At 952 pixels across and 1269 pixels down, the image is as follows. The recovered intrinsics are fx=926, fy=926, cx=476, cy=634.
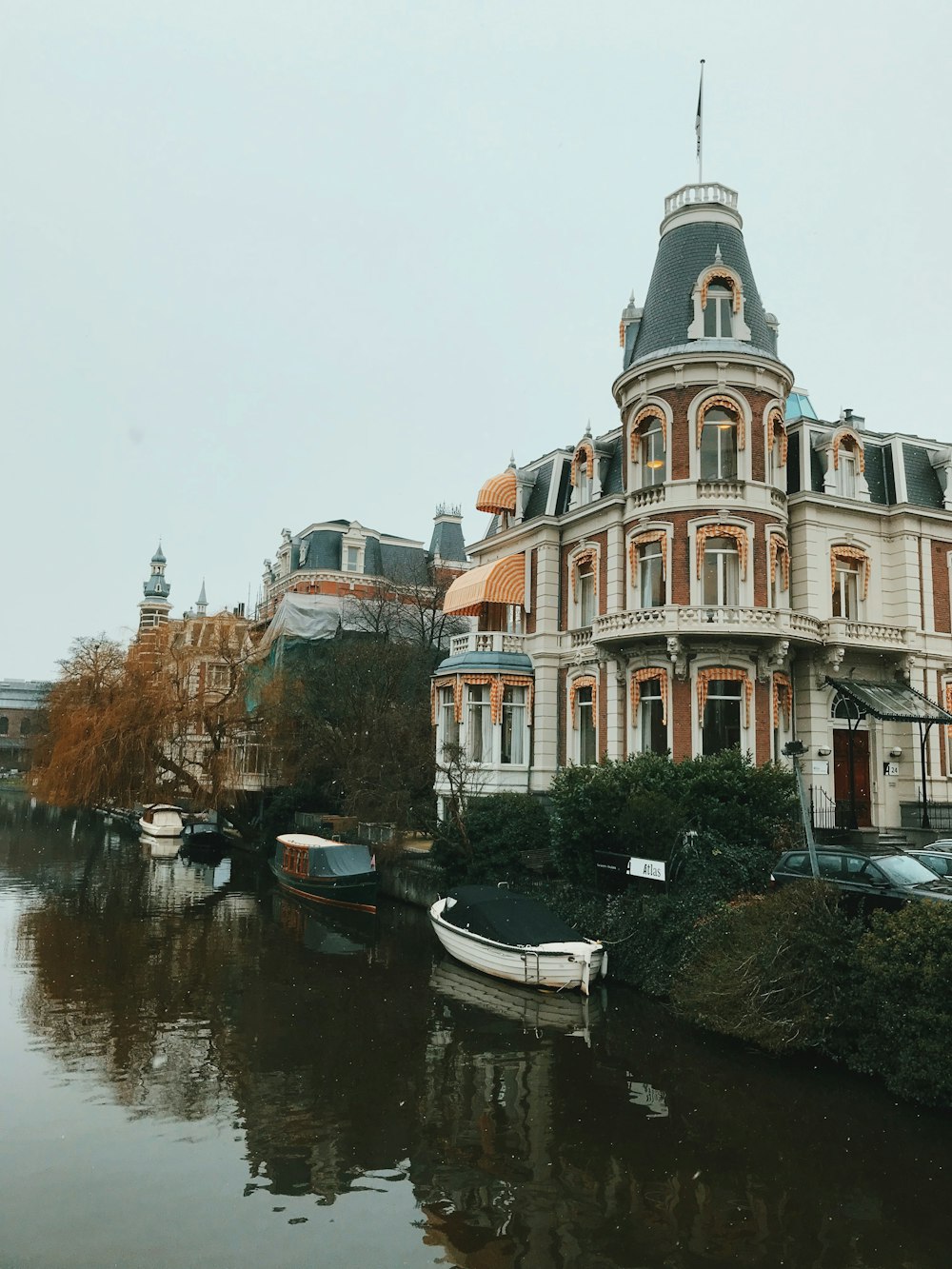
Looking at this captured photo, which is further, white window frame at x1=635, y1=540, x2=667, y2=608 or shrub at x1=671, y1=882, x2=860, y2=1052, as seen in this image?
white window frame at x1=635, y1=540, x2=667, y2=608

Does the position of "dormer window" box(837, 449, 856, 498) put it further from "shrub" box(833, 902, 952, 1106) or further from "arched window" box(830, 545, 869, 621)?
"shrub" box(833, 902, 952, 1106)

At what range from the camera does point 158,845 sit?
5031 cm

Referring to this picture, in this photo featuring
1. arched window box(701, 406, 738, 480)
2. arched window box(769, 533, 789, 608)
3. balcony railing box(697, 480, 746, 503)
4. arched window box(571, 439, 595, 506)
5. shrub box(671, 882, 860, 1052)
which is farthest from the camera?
arched window box(571, 439, 595, 506)

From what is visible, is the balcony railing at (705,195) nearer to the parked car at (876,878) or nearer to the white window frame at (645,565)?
the white window frame at (645,565)

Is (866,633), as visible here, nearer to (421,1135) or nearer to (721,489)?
(721,489)

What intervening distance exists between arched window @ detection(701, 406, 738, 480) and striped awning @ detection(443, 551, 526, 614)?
8770 mm

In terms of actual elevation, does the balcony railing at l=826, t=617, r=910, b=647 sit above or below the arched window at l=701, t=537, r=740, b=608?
below

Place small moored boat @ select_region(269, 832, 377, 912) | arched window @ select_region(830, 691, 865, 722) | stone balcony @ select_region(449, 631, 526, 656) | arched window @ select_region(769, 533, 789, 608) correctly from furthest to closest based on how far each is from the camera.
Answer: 1. stone balcony @ select_region(449, 631, 526, 656)
2. small moored boat @ select_region(269, 832, 377, 912)
3. arched window @ select_region(830, 691, 865, 722)
4. arched window @ select_region(769, 533, 789, 608)

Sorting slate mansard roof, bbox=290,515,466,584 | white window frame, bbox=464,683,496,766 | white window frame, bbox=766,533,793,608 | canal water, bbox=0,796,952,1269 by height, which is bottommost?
canal water, bbox=0,796,952,1269

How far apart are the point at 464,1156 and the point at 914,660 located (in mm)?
23043

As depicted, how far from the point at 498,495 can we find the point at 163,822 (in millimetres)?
28731

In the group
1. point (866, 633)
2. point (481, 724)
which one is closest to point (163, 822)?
point (481, 724)

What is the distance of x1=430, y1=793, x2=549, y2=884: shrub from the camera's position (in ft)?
91.3

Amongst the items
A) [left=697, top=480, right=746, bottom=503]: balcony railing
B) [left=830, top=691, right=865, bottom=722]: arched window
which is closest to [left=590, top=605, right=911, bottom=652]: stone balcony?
[left=830, top=691, right=865, bottom=722]: arched window
